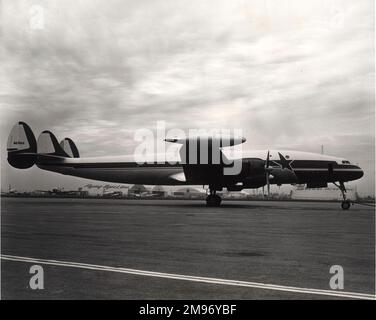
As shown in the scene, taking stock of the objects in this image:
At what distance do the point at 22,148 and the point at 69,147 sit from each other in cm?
751

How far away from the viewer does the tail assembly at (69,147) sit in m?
47.2

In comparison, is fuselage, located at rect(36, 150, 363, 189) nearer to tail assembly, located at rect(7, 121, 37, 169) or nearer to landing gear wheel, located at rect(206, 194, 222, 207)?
landing gear wheel, located at rect(206, 194, 222, 207)

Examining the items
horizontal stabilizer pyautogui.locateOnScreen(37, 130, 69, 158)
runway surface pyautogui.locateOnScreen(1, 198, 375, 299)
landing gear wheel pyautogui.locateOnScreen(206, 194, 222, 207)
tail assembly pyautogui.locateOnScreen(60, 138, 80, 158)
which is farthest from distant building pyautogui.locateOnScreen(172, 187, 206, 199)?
runway surface pyautogui.locateOnScreen(1, 198, 375, 299)

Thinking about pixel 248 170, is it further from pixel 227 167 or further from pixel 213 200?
pixel 213 200

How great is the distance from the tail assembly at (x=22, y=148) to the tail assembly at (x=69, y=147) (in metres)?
5.72

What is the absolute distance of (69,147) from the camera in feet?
157

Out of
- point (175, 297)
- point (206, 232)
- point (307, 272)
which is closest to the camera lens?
point (175, 297)

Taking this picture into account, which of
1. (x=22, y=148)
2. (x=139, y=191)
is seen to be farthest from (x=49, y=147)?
(x=139, y=191)

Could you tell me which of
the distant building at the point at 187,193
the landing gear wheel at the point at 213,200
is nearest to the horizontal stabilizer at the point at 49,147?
A: the landing gear wheel at the point at 213,200

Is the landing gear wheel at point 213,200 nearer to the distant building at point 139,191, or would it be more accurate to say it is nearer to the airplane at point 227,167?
the airplane at point 227,167
